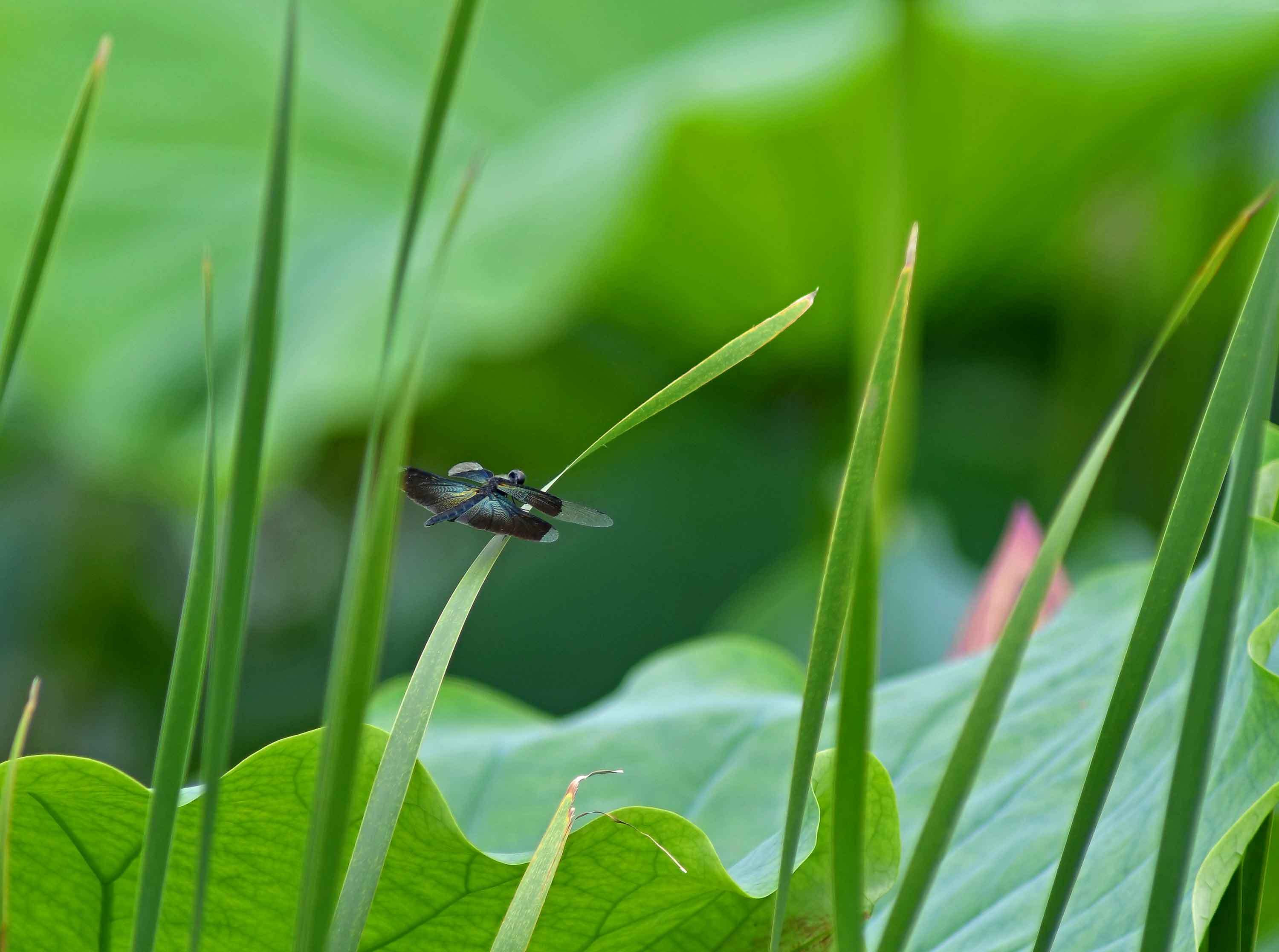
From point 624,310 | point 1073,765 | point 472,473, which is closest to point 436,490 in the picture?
point 472,473

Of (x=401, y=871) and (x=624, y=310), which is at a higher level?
(x=624, y=310)

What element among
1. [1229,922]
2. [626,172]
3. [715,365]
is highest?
[626,172]

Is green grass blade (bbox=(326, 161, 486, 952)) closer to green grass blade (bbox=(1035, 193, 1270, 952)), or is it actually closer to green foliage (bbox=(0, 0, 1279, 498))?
green grass blade (bbox=(1035, 193, 1270, 952))

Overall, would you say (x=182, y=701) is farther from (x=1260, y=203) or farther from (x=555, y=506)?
(x=1260, y=203)

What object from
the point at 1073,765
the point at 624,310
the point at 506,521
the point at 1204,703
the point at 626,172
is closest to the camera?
the point at 1204,703

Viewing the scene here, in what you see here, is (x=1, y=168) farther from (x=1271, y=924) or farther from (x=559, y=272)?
(x=1271, y=924)

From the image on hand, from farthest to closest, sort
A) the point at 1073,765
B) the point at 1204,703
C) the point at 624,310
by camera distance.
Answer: the point at 624,310 → the point at 1073,765 → the point at 1204,703
